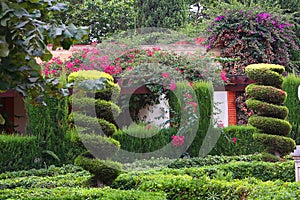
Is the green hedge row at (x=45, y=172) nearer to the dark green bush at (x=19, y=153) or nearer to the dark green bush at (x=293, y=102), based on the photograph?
the dark green bush at (x=19, y=153)

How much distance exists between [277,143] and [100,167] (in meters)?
4.02

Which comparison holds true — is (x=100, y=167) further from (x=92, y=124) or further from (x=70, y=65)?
(x=70, y=65)

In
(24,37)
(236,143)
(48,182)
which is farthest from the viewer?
(236,143)

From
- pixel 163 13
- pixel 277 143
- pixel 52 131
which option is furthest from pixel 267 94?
pixel 163 13

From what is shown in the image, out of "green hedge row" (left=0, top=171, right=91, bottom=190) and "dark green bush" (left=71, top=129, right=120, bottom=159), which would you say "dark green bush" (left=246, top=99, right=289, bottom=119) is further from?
"green hedge row" (left=0, top=171, right=91, bottom=190)

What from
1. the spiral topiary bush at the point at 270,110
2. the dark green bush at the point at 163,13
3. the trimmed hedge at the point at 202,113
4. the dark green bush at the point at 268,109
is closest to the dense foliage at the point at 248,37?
the trimmed hedge at the point at 202,113

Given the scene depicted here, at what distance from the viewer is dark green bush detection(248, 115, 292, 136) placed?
9961 millimetres

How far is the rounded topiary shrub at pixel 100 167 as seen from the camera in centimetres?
780

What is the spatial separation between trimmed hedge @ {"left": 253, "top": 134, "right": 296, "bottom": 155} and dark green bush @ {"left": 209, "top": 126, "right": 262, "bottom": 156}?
2.02 m

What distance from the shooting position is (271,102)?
10.3m

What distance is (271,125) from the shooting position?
998cm

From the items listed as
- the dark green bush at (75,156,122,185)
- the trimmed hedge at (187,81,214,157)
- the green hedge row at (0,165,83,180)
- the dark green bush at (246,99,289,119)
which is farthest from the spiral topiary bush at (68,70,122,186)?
the trimmed hedge at (187,81,214,157)

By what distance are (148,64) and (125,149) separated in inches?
113

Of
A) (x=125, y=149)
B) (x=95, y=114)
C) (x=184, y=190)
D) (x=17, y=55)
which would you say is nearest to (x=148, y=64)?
(x=125, y=149)
